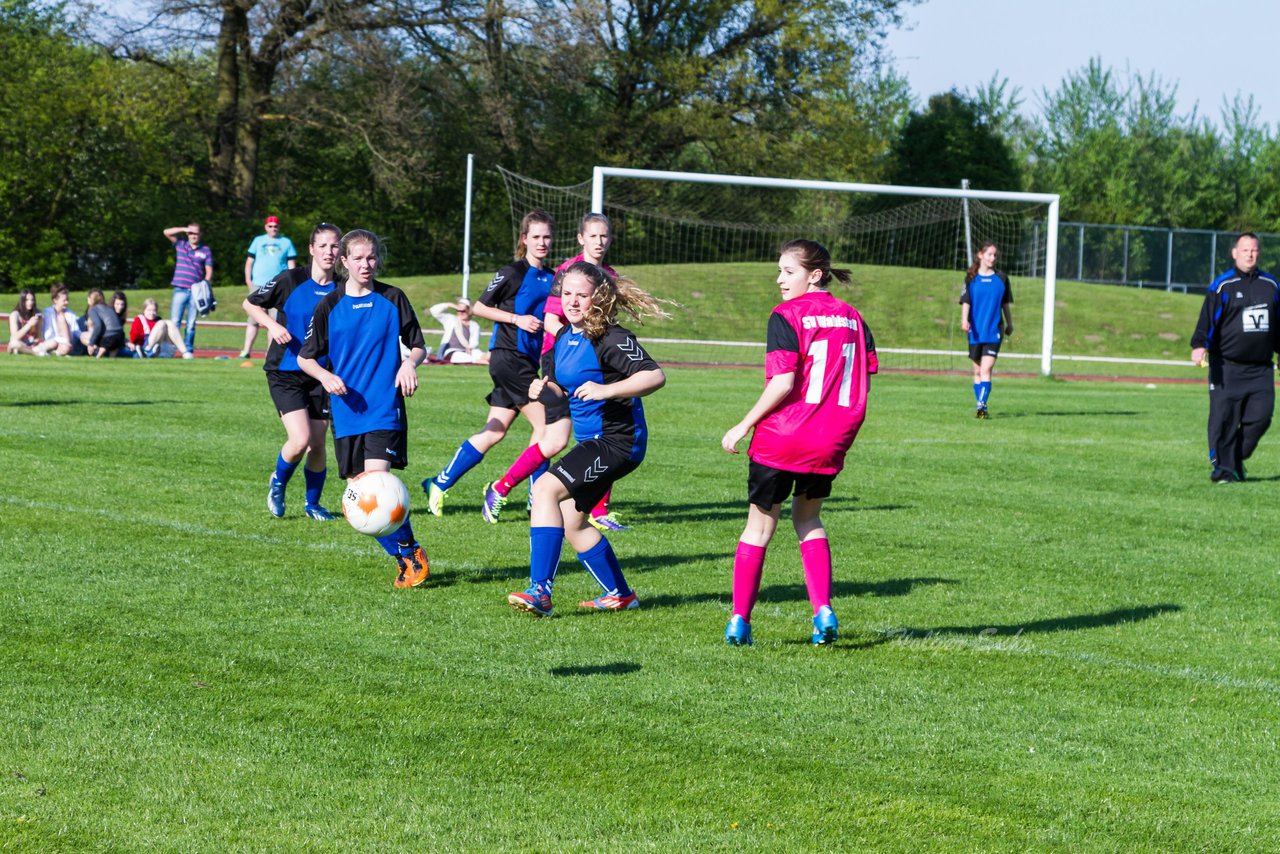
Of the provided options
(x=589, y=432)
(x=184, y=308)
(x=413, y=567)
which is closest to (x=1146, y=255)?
(x=184, y=308)

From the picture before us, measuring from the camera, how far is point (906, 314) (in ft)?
127

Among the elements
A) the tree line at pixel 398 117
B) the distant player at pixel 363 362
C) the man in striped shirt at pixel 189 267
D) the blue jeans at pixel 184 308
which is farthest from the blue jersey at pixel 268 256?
the tree line at pixel 398 117

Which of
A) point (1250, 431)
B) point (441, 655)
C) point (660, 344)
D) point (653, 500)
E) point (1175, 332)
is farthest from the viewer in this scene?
point (1175, 332)

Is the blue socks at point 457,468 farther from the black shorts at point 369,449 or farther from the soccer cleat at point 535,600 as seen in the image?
the soccer cleat at point 535,600

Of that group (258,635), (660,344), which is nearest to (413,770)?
(258,635)

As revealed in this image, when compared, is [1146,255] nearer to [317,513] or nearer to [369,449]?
[317,513]

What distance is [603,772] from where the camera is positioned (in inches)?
174

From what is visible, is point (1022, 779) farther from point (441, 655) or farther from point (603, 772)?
point (441, 655)

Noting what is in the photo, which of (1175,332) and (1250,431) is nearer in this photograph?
(1250,431)

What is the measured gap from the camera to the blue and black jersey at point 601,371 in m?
6.66

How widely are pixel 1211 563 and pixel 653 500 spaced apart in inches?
143

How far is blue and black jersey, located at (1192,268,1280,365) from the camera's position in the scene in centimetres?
1257

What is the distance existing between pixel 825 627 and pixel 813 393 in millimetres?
946

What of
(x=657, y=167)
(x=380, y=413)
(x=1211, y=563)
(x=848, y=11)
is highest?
(x=848, y=11)
